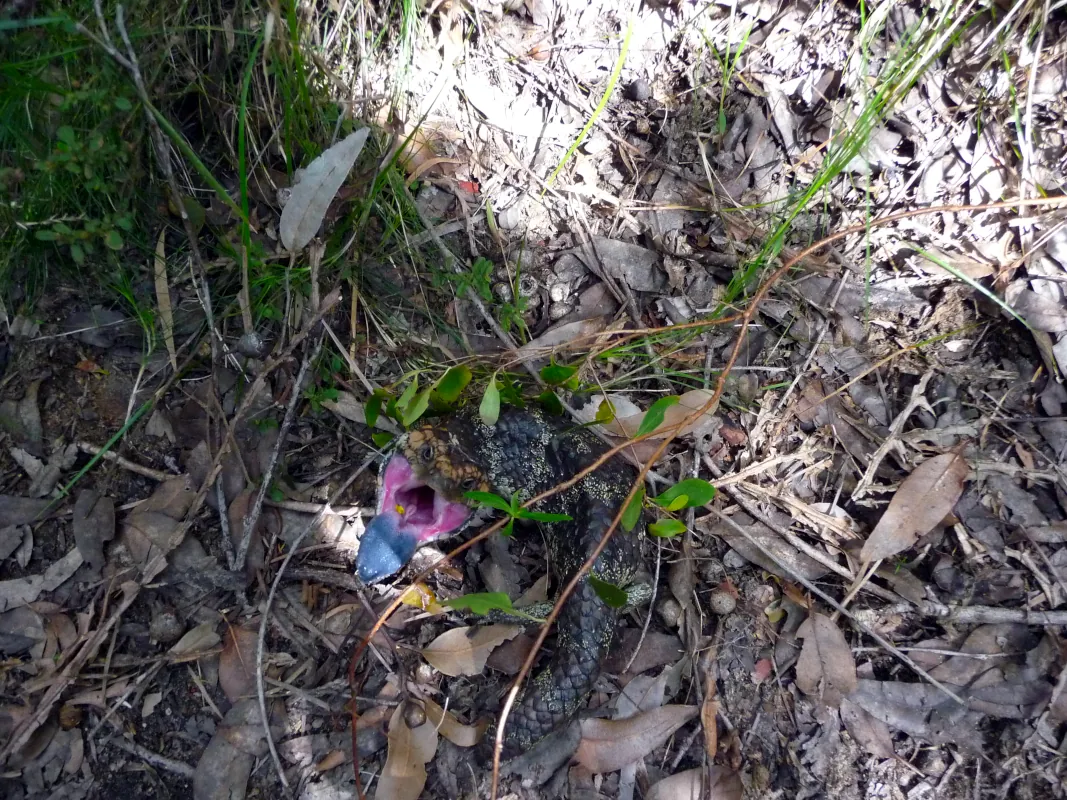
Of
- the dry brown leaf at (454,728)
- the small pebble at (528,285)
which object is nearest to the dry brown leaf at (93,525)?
the dry brown leaf at (454,728)

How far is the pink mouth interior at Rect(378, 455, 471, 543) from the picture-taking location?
8.05ft

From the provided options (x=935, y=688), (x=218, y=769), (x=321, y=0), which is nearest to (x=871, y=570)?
(x=935, y=688)

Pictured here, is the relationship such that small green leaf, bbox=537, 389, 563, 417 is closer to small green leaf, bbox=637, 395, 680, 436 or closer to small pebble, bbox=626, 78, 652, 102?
small green leaf, bbox=637, 395, 680, 436

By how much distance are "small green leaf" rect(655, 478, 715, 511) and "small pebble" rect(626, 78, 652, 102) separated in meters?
1.78

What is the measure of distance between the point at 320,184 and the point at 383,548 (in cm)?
140

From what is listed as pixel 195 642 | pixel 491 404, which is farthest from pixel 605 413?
pixel 195 642

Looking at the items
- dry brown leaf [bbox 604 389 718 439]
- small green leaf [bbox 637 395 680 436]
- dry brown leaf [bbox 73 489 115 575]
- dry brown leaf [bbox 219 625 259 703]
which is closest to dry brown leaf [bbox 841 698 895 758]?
dry brown leaf [bbox 604 389 718 439]

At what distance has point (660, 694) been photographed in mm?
2564

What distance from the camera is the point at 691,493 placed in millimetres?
2469

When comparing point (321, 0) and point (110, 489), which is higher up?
point (321, 0)

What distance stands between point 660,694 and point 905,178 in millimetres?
2432

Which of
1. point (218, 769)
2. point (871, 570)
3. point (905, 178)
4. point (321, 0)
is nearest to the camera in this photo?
point (218, 769)

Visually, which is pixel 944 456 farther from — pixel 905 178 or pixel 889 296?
pixel 905 178

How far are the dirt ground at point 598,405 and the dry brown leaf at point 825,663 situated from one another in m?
0.02
